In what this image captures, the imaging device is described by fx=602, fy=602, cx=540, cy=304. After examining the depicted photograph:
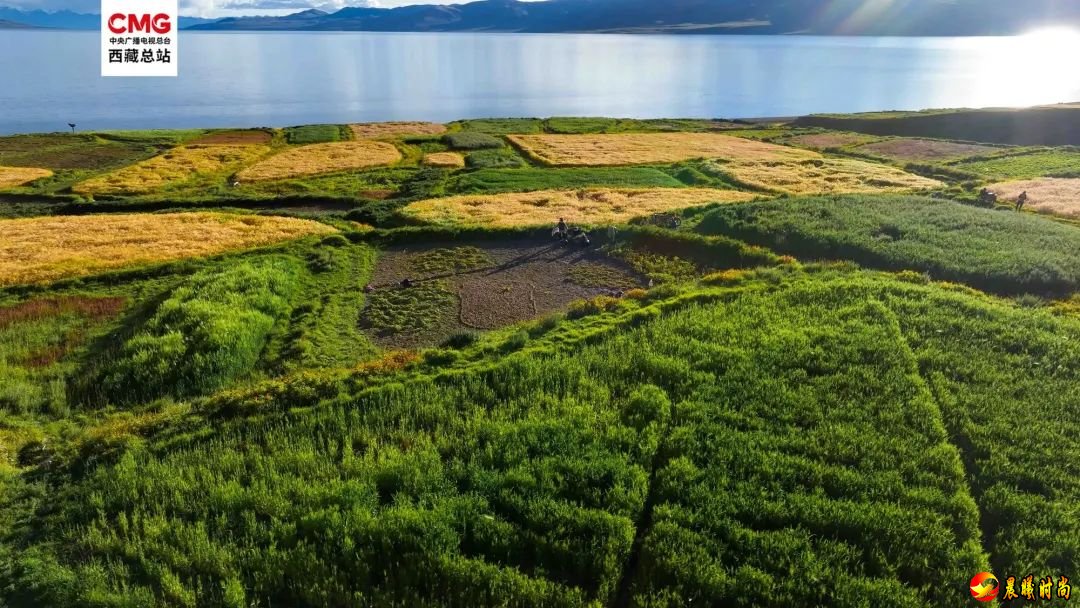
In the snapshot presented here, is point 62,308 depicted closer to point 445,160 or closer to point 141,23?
point 445,160

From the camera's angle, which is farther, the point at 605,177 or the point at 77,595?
the point at 605,177

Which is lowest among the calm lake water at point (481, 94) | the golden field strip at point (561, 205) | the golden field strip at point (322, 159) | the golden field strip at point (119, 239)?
the golden field strip at point (119, 239)

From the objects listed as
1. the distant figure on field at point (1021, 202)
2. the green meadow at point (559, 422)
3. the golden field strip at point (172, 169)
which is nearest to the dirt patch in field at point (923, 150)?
the distant figure on field at point (1021, 202)

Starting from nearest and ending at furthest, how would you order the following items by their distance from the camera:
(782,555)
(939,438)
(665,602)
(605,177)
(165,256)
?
(665,602), (782,555), (939,438), (165,256), (605,177)

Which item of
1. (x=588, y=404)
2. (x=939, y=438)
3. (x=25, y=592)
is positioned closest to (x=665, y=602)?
(x=588, y=404)

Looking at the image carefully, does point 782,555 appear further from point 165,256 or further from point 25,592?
point 165,256

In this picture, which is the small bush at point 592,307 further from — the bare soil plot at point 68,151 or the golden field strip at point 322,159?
the bare soil plot at point 68,151
